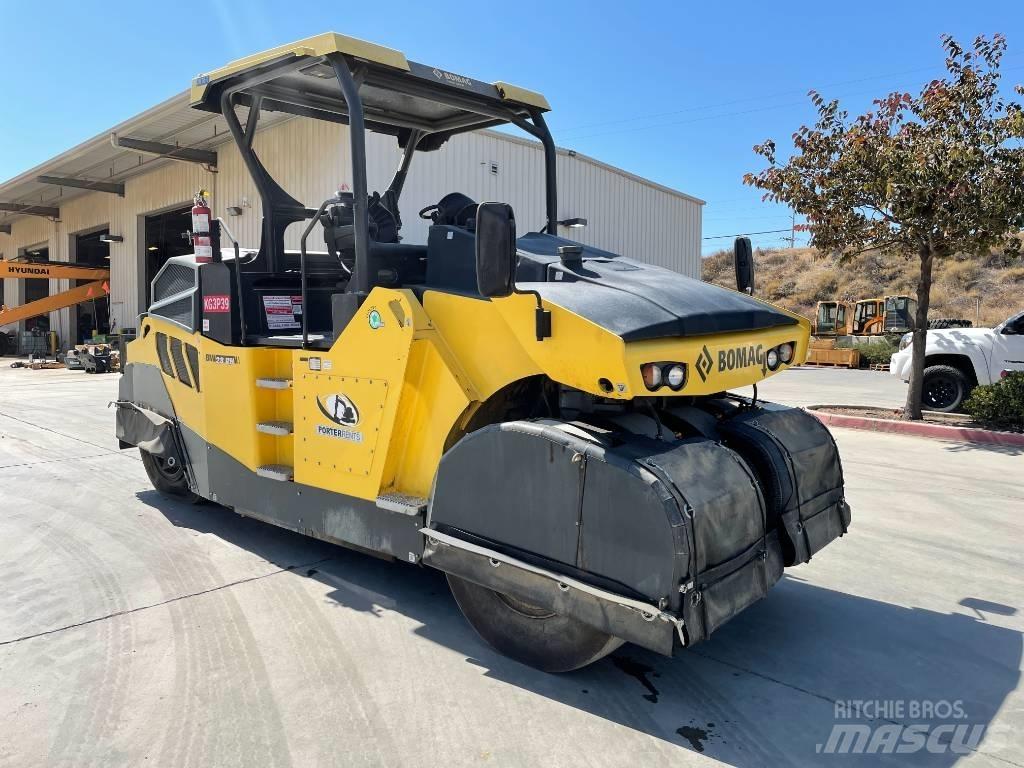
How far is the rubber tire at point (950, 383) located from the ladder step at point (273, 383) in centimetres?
957

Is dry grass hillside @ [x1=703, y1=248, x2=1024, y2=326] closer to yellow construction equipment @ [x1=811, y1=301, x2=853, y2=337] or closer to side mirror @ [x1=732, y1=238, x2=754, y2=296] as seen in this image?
yellow construction equipment @ [x1=811, y1=301, x2=853, y2=337]

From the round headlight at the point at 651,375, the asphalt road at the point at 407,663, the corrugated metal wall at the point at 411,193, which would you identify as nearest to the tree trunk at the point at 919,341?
the asphalt road at the point at 407,663

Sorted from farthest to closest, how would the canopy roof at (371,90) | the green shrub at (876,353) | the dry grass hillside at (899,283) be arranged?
the dry grass hillside at (899,283), the green shrub at (876,353), the canopy roof at (371,90)

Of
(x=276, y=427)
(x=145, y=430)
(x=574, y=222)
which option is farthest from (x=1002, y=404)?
(x=574, y=222)

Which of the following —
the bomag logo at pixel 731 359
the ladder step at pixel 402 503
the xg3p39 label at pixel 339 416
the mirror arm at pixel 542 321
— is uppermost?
the mirror arm at pixel 542 321

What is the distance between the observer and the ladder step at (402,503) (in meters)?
3.44

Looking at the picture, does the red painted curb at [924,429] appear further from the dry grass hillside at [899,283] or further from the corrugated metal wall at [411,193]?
the dry grass hillside at [899,283]

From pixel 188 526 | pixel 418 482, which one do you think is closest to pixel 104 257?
pixel 188 526

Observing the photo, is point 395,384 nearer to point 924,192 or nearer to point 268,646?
point 268,646

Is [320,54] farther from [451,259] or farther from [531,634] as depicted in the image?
[531,634]

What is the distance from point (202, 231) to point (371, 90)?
4.30 feet

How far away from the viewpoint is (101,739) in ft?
8.73

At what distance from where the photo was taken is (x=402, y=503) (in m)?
3.50

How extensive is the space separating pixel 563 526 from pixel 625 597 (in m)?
0.34
